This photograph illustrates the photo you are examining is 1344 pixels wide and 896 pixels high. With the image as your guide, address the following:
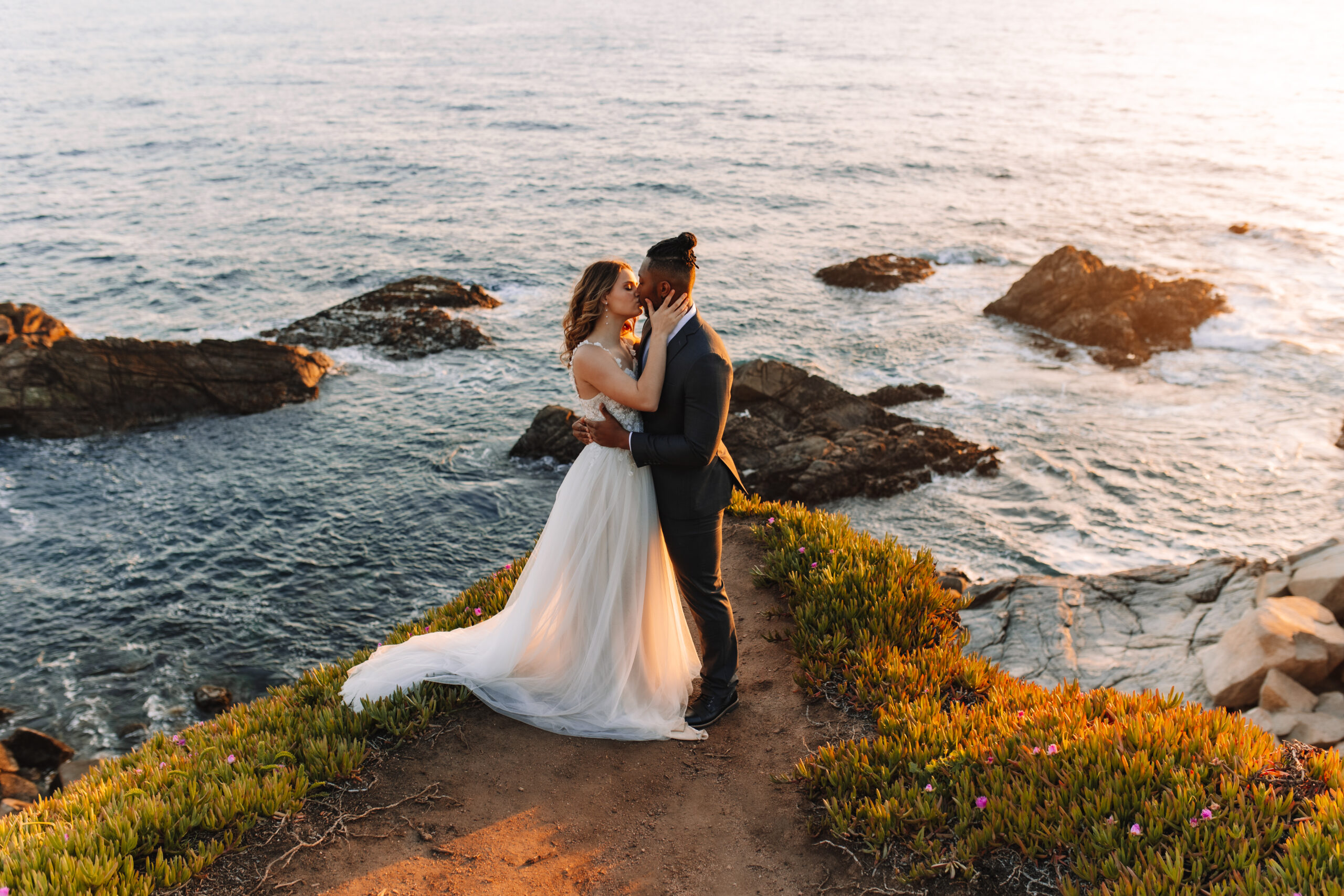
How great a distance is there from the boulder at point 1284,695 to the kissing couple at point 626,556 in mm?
6084

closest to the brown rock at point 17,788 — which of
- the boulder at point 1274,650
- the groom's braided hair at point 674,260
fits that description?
the groom's braided hair at point 674,260

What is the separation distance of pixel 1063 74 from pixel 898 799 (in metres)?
96.2

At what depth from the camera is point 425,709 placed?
6.29 meters

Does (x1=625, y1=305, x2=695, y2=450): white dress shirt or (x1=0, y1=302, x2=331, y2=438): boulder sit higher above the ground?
(x1=625, y1=305, x2=695, y2=450): white dress shirt

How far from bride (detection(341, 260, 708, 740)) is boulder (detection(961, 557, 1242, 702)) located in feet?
17.5

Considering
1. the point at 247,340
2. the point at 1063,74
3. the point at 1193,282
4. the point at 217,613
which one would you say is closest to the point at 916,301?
the point at 1193,282

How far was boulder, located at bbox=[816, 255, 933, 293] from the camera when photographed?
1190 inches

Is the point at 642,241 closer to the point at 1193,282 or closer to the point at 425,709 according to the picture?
the point at 1193,282

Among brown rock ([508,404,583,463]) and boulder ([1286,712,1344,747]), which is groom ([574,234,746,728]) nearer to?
boulder ([1286,712,1344,747])

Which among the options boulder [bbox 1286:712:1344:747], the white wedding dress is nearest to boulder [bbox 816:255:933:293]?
boulder [bbox 1286:712:1344:747]

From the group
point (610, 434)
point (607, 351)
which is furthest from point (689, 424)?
point (607, 351)

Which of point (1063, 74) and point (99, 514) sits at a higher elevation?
point (1063, 74)

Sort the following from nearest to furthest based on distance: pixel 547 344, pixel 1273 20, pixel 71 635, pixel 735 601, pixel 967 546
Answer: pixel 735 601
pixel 71 635
pixel 967 546
pixel 547 344
pixel 1273 20

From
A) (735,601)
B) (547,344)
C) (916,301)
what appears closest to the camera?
(735,601)
